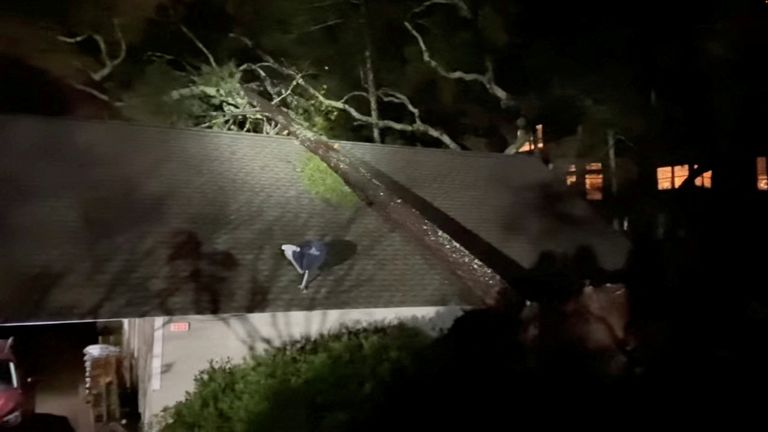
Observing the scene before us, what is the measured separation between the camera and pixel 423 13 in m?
19.7

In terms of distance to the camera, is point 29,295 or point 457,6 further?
point 457,6

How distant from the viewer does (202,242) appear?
11648 millimetres

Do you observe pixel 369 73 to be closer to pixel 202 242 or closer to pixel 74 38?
pixel 74 38

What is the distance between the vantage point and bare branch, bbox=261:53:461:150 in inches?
720

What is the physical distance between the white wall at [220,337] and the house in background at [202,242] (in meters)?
0.02

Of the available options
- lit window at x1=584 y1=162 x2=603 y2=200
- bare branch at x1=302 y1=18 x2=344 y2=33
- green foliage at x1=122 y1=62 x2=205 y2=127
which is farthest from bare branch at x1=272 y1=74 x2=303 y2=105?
lit window at x1=584 y1=162 x2=603 y2=200

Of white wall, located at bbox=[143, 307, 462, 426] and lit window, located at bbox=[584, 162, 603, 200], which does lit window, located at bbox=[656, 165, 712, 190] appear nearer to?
lit window, located at bbox=[584, 162, 603, 200]

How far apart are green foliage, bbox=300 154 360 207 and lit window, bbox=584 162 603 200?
10561 millimetres

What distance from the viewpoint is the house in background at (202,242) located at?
34.5 ft

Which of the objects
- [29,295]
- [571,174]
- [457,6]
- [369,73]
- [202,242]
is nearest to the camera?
[29,295]

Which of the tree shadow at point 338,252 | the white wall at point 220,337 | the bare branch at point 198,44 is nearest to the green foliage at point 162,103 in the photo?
the bare branch at point 198,44

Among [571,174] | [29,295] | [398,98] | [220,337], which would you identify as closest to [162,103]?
[398,98]

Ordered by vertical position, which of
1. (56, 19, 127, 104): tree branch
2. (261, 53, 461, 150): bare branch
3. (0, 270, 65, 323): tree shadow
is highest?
(56, 19, 127, 104): tree branch

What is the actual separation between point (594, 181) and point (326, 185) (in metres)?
12.3
